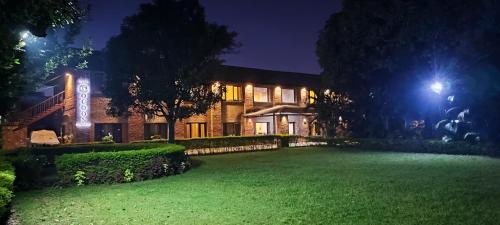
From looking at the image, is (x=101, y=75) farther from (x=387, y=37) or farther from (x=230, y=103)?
(x=387, y=37)

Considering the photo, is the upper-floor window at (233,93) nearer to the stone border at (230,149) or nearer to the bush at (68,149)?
the stone border at (230,149)

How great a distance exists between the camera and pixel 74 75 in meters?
25.5

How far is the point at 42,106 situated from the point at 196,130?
12045 millimetres

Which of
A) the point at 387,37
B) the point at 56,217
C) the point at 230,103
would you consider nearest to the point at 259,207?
the point at 56,217

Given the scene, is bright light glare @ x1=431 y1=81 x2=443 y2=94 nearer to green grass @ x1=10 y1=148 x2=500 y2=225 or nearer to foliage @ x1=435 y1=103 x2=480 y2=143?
foliage @ x1=435 y1=103 x2=480 y2=143

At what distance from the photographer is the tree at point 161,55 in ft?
63.3

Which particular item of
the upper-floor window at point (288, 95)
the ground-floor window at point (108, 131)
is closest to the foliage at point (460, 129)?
the upper-floor window at point (288, 95)

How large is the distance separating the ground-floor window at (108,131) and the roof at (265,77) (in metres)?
9.06

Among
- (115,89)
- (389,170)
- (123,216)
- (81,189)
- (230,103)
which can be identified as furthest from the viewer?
(230,103)

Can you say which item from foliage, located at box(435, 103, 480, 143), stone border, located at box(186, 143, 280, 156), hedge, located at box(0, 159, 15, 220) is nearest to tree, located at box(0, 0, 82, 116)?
hedge, located at box(0, 159, 15, 220)

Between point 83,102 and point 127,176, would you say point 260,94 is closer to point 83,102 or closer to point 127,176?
point 83,102

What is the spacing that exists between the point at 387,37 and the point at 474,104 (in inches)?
280

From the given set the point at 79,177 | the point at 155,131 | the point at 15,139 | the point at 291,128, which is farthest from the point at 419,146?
the point at 15,139

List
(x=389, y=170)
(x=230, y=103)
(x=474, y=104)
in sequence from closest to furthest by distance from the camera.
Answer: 1. (x=389, y=170)
2. (x=474, y=104)
3. (x=230, y=103)
